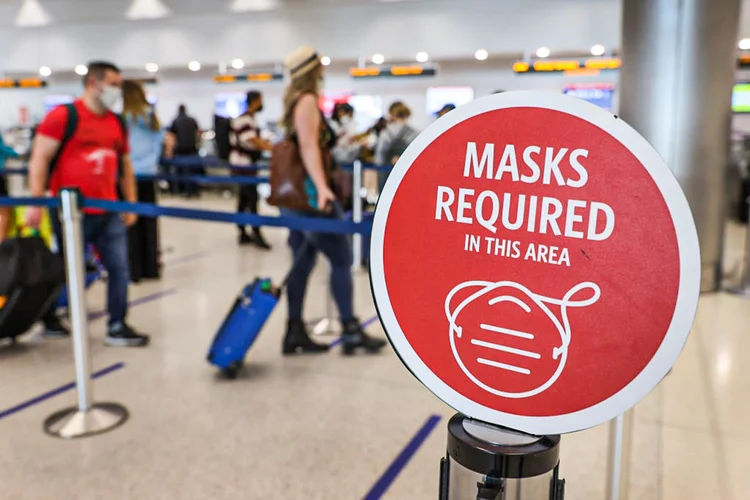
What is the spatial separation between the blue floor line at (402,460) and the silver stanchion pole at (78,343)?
1.16 m

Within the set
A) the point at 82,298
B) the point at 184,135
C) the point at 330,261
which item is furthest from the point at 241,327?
the point at 184,135

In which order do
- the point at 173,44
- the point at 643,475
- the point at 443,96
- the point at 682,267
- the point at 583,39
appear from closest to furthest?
the point at 682,267
the point at 643,475
the point at 583,39
the point at 173,44
the point at 443,96

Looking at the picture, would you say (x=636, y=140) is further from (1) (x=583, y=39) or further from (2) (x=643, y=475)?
(1) (x=583, y=39)

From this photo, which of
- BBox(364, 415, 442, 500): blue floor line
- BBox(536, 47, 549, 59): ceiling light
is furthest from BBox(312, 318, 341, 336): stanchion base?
BBox(536, 47, 549, 59): ceiling light

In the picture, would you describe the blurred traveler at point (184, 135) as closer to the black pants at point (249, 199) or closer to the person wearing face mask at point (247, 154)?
the person wearing face mask at point (247, 154)

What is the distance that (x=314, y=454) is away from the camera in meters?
2.51

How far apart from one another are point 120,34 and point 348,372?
11.2 m

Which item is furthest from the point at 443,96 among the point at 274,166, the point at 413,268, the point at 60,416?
the point at 413,268

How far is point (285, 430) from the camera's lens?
8.93 ft

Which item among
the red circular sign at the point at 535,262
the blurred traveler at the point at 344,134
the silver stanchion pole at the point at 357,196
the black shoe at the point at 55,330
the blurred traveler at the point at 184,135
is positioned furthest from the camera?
the blurred traveler at the point at 184,135

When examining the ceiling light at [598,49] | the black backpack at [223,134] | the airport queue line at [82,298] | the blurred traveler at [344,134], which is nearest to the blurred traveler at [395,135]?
the blurred traveler at [344,134]

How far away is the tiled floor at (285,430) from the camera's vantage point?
7.53 ft

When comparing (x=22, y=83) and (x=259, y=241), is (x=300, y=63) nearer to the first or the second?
(x=259, y=241)

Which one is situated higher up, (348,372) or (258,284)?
(258,284)
